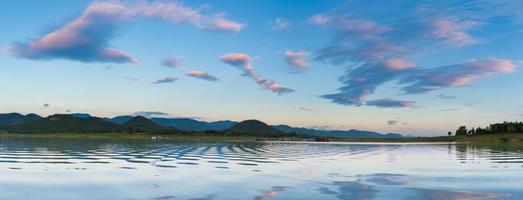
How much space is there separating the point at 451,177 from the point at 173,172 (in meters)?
17.5

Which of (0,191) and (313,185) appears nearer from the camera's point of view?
(0,191)

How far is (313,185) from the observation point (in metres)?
26.3

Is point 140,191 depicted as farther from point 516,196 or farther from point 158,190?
point 516,196

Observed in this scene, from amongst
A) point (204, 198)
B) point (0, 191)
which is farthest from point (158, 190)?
point (0, 191)

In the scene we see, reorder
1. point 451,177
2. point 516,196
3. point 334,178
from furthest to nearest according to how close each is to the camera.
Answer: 1. point 451,177
2. point 334,178
3. point 516,196

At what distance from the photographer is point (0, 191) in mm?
23016

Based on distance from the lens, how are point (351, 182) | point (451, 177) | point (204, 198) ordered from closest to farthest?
point (204, 198) < point (351, 182) < point (451, 177)

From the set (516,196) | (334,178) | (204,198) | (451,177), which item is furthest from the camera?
(451,177)

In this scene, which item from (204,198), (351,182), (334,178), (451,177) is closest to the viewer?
(204,198)

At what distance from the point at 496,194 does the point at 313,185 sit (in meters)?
8.46

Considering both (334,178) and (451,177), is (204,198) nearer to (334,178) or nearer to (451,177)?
(334,178)

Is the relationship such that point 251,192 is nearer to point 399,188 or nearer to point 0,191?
point 399,188

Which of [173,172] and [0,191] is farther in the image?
[173,172]

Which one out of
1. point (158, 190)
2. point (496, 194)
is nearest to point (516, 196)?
point (496, 194)
